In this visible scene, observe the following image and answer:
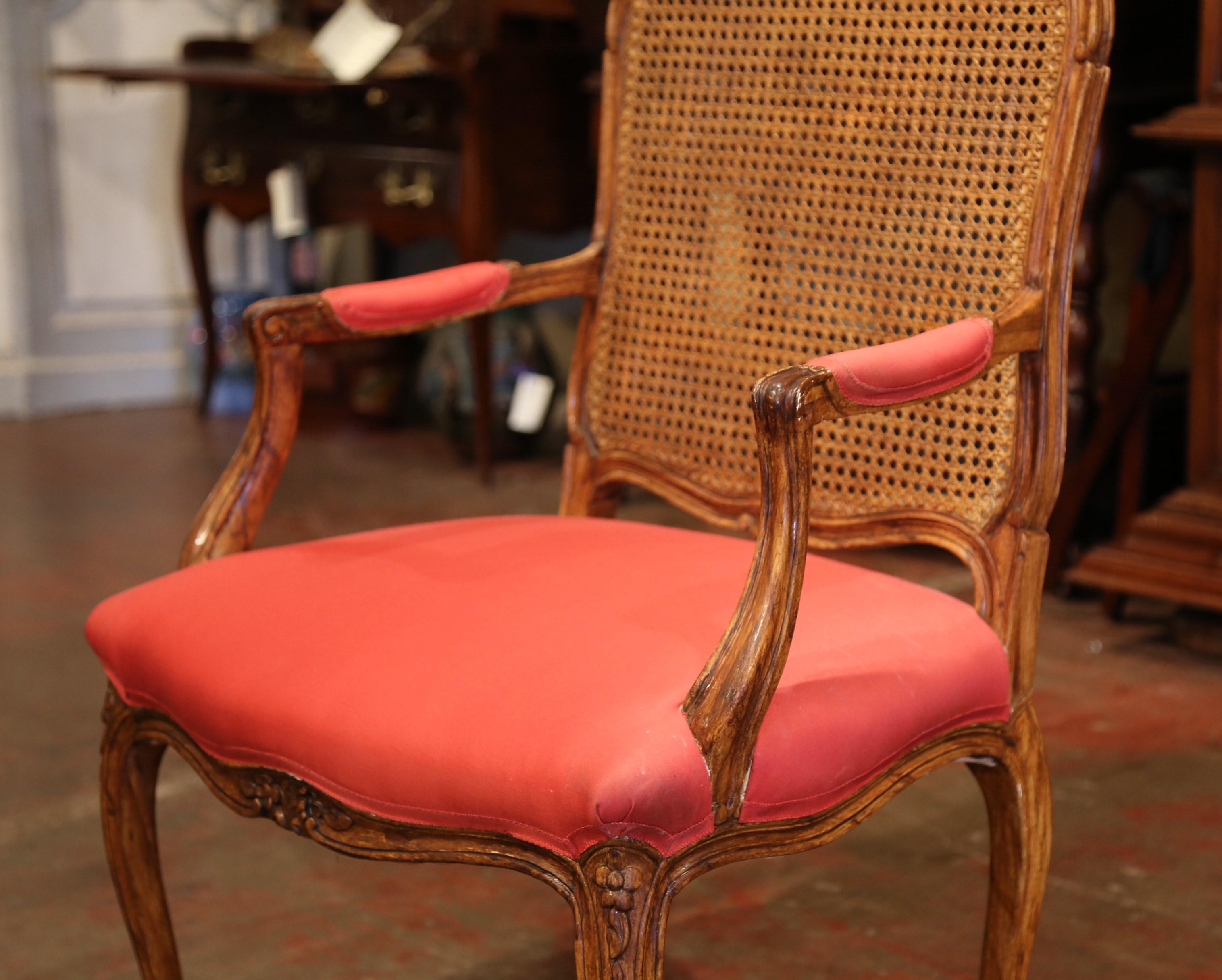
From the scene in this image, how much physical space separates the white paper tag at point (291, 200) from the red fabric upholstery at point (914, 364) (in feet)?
8.94

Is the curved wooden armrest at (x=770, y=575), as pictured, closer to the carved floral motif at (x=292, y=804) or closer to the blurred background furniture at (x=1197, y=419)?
the carved floral motif at (x=292, y=804)

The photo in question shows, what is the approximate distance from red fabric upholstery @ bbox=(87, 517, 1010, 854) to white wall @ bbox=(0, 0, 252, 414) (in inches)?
129

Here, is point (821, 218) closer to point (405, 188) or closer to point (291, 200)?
point (405, 188)

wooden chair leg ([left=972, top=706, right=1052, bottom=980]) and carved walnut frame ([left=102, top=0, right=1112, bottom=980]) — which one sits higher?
carved walnut frame ([left=102, top=0, right=1112, bottom=980])

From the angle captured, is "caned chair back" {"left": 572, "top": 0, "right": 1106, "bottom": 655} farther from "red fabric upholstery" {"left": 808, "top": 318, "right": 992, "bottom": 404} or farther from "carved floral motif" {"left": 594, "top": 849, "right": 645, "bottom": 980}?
"carved floral motif" {"left": 594, "top": 849, "right": 645, "bottom": 980}

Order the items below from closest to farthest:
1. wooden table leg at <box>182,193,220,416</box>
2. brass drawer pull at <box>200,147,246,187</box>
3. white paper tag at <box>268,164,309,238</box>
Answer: white paper tag at <box>268,164,309,238</box>
brass drawer pull at <box>200,147,246,187</box>
wooden table leg at <box>182,193,220,416</box>

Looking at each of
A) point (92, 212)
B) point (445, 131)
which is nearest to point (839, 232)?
point (445, 131)

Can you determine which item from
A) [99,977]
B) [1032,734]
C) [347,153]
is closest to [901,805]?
[1032,734]

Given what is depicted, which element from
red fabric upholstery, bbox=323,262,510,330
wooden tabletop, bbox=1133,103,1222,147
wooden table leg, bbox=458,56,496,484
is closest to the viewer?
red fabric upholstery, bbox=323,262,510,330

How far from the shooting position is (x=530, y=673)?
0.91 metres

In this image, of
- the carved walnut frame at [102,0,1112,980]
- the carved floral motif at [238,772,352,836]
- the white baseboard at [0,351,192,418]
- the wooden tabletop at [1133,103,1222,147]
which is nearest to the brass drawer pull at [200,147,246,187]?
the white baseboard at [0,351,192,418]

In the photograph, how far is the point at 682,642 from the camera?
3.11 feet

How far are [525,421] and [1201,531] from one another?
172cm

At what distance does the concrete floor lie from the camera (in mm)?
1429
